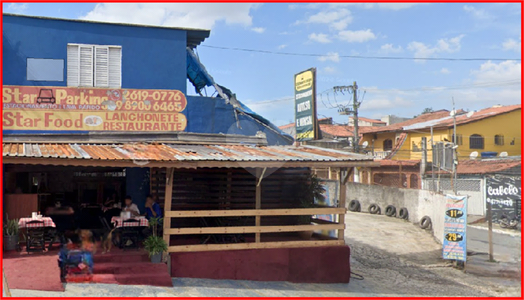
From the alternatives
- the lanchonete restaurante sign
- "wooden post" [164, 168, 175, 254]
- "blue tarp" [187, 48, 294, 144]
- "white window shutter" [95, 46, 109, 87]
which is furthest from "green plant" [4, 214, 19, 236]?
"blue tarp" [187, 48, 294, 144]

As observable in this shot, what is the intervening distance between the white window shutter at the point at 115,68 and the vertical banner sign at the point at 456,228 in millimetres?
10114

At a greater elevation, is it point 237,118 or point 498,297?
point 237,118

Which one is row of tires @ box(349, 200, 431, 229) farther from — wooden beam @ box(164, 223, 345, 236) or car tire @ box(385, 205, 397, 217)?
wooden beam @ box(164, 223, 345, 236)

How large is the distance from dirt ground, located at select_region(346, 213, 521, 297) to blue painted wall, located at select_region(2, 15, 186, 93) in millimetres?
7529

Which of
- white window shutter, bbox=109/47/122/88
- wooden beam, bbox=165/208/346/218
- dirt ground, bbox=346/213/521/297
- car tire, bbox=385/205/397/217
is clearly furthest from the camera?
car tire, bbox=385/205/397/217

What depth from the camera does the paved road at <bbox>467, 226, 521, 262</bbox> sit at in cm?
1594

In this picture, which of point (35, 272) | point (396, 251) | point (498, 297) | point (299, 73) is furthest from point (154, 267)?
point (299, 73)

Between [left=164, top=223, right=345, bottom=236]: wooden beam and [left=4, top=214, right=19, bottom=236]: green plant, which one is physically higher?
[left=4, top=214, right=19, bottom=236]: green plant

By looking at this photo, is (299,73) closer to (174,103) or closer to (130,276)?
(174,103)

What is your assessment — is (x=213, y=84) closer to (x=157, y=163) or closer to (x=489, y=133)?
(x=157, y=163)

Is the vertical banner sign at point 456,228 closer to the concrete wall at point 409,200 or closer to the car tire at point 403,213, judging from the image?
the concrete wall at point 409,200

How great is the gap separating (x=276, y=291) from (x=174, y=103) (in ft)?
20.2

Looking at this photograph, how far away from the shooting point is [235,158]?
1016cm

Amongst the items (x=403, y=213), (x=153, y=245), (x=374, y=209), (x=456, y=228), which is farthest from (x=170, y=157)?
(x=374, y=209)
